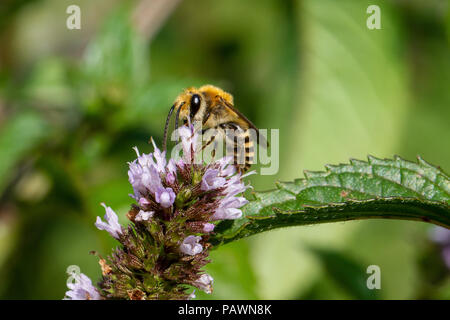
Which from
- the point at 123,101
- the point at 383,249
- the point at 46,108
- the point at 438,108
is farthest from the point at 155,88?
the point at 438,108

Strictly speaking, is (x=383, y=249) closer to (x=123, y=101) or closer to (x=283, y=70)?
(x=283, y=70)

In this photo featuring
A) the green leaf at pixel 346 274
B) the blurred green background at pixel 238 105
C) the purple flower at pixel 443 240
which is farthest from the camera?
the blurred green background at pixel 238 105

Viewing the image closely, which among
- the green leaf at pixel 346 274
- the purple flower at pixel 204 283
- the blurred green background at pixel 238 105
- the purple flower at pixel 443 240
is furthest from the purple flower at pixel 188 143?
the purple flower at pixel 443 240

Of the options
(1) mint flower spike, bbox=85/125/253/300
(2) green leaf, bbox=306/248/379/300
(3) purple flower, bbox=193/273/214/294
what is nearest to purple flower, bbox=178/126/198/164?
(1) mint flower spike, bbox=85/125/253/300

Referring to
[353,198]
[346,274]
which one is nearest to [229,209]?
[353,198]

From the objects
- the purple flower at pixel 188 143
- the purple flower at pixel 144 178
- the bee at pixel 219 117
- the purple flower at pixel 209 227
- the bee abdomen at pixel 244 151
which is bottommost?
the purple flower at pixel 209 227

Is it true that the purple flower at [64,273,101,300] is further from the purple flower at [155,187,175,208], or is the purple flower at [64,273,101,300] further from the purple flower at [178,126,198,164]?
the purple flower at [178,126,198,164]

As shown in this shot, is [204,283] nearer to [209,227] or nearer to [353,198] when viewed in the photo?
[209,227]

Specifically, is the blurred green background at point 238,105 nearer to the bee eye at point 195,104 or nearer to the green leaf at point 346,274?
the green leaf at point 346,274
